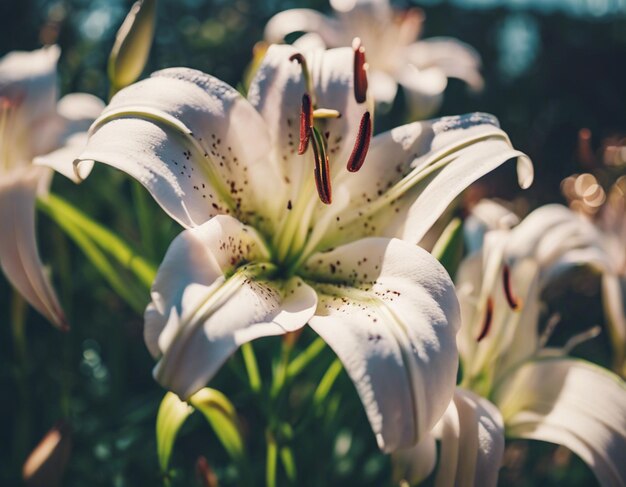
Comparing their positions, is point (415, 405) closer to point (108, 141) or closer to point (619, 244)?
point (108, 141)

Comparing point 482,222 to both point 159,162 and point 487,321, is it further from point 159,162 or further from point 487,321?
point 159,162

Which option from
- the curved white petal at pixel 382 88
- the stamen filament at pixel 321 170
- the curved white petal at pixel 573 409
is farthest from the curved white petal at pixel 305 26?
the curved white petal at pixel 573 409

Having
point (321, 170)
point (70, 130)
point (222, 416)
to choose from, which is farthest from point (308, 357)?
point (70, 130)

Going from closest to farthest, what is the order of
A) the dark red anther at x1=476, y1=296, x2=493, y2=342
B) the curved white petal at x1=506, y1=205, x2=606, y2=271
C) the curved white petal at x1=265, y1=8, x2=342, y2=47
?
the dark red anther at x1=476, y1=296, x2=493, y2=342 < the curved white petal at x1=506, y1=205, x2=606, y2=271 < the curved white petal at x1=265, y1=8, x2=342, y2=47

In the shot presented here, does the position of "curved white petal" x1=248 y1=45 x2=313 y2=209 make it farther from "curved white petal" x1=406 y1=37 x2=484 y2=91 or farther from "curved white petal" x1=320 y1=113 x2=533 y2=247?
"curved white petal" x1=406 y1=37 x2=484 y2=91

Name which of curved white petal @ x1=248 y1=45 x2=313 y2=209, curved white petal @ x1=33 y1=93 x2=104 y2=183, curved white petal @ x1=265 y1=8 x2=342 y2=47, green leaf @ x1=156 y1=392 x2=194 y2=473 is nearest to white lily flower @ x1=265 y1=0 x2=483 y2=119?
curved white petal @ x1=265 y1=8 x2=342 y2=47

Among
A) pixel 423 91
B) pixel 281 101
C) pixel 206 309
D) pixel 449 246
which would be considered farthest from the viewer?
pixel 423 91
